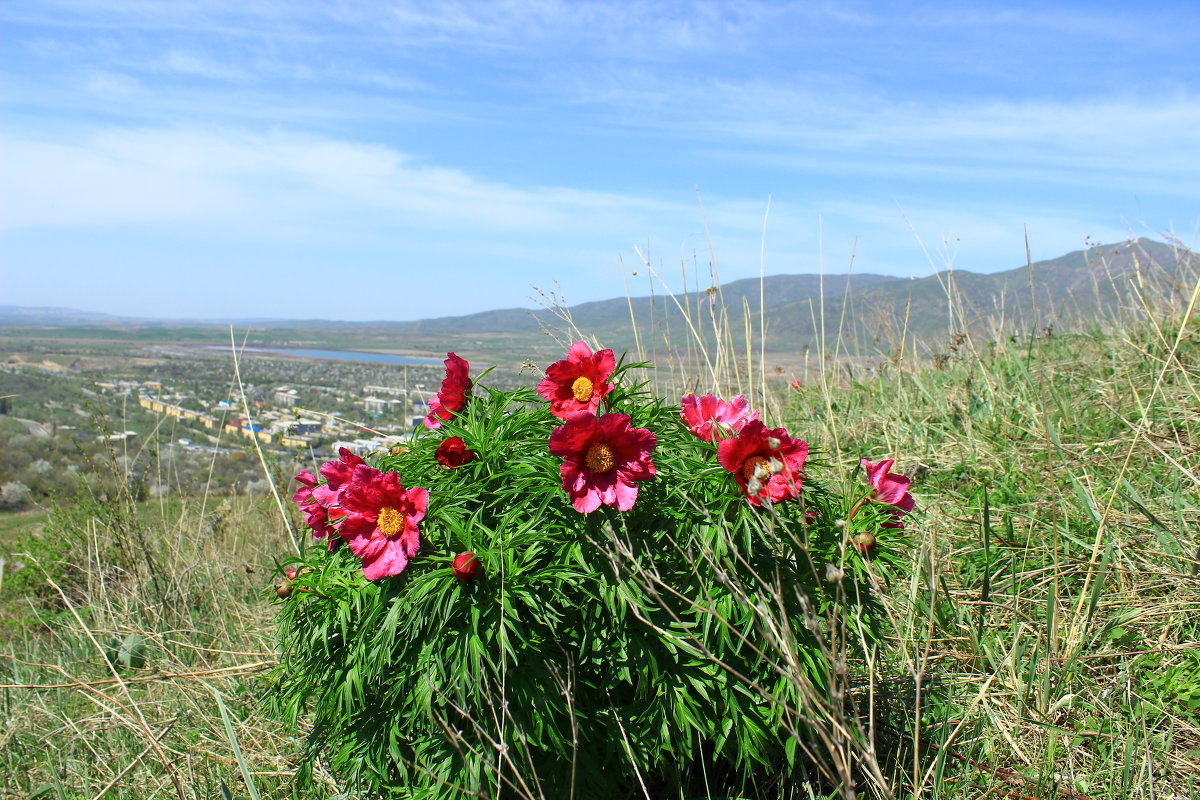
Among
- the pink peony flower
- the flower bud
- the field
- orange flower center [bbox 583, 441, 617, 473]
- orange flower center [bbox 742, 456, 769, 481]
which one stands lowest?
the field

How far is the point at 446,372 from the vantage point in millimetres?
1809

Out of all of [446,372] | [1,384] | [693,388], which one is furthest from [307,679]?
[1,384]

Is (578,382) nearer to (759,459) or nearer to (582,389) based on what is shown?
(582,389)

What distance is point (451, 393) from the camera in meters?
1.82

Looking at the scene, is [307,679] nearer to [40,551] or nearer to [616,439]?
[616,439]

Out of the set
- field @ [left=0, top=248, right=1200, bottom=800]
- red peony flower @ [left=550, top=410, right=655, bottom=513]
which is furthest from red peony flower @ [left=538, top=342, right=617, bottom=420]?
field @ [left=0, top=248, right=1200, bottom=800]

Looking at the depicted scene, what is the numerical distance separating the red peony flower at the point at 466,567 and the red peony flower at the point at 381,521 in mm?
105

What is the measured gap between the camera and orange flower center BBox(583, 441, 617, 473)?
1.44m

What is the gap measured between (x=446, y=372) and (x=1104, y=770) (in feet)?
6.22

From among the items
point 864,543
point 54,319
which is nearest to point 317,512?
point 864,543

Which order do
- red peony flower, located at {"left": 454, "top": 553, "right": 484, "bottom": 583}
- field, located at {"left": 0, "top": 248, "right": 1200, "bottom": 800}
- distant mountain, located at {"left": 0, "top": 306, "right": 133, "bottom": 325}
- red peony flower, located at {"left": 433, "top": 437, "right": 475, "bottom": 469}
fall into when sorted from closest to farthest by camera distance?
red peony flower, located at {"left": 454, "top": 553, "right": 484, "bottom": 583} < red peony flower, located at {"left": 433, "top": 437, "right": 475, "bottom": 469} < field, located at {"left": 0, "top": 248, "right": 1200, "bottom": 800} < distant mountain, located at {"left": 0, "top": 306, "right": 133, "bottom": 325}

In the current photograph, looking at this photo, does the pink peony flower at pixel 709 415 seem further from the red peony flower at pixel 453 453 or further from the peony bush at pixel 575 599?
the red peony flower at pixel 453 453

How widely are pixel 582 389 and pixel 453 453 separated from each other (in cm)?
32

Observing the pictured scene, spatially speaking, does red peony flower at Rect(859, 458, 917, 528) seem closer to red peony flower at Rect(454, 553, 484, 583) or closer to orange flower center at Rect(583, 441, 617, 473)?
orange flower center at Rect(583, 441, 617, 473)
